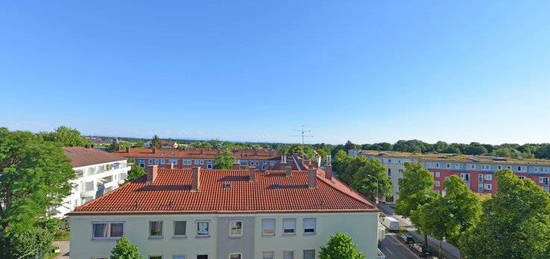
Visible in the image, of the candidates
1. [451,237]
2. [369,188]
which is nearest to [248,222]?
[451,237]

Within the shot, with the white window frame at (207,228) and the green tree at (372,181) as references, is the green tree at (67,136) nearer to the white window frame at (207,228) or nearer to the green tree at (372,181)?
the green tree at (372,181)

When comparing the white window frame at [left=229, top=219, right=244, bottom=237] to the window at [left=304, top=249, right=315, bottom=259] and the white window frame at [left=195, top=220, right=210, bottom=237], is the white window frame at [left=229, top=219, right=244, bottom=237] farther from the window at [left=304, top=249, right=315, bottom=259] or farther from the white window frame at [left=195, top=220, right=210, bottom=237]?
the window at [left=304, top=249, right=315, bottom=259]

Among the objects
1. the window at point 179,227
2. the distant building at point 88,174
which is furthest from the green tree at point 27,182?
the window at point 179,227

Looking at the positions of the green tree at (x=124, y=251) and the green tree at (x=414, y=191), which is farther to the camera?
the green tree at (x=414, y=191)

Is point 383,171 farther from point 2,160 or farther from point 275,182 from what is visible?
point 2,160

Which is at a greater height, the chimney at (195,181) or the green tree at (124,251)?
the chimney at (195,181)

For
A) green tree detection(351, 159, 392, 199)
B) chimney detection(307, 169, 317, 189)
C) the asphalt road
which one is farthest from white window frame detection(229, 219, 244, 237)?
green tree detection(351, 159, 392, 199)

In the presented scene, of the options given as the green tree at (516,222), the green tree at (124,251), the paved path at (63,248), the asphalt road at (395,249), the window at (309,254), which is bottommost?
the paved path at (63,248)

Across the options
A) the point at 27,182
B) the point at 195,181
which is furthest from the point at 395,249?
the point at 27,182
